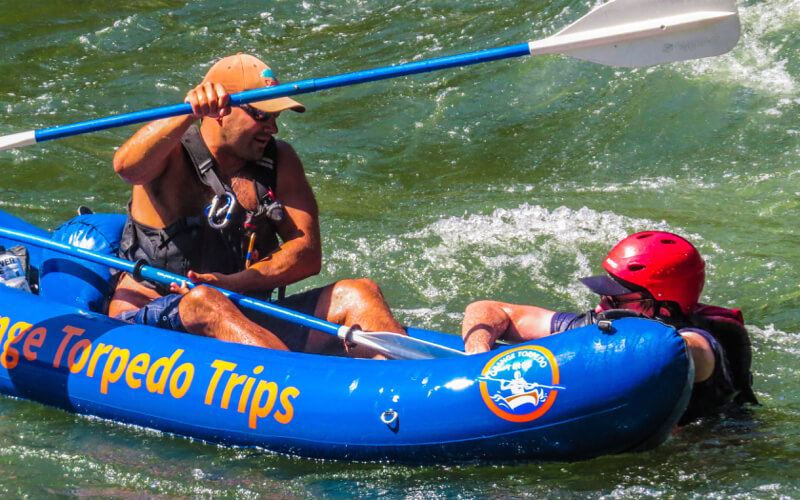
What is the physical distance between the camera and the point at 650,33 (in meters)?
4.05

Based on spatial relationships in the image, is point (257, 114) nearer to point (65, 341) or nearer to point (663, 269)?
point (65, 341)

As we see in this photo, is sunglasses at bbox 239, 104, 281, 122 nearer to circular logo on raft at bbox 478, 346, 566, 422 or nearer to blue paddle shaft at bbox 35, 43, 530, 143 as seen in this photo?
blue paddle shaft at bbox 35, 43, 530, 143

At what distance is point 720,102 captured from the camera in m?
7.97

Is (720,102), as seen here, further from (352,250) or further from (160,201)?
(160,201)

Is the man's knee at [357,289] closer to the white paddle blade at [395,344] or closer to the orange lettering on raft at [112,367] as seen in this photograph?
the white paddle blade at [395,344]

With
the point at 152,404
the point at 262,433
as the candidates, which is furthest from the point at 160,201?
the point at 262,433

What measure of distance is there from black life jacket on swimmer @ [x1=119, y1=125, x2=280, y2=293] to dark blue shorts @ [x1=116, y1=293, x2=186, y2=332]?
0.16m

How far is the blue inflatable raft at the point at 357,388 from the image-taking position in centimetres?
319

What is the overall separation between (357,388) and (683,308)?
1103mm

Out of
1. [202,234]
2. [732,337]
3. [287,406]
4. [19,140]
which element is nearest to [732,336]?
[732,337]

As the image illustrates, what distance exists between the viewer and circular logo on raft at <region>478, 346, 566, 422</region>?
3217mm

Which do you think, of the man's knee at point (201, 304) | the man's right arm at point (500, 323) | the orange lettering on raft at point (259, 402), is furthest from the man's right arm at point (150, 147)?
the man's right arm at point (500, 323)

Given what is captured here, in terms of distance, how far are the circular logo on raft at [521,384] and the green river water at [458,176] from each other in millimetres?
264

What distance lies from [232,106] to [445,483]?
1.63m
